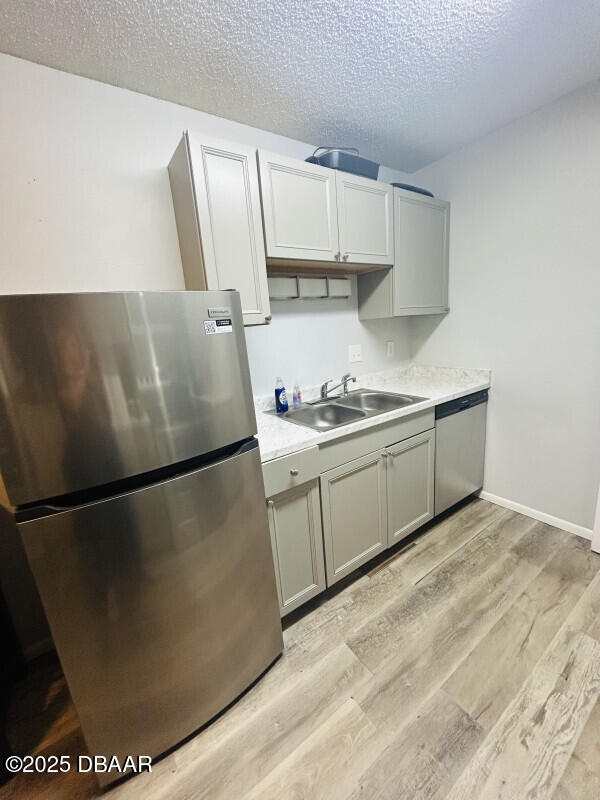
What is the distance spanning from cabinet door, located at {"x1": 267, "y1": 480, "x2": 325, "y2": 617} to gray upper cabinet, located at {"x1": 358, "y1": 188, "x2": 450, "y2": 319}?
1.36 metres

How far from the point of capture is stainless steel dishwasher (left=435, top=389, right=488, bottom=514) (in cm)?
203

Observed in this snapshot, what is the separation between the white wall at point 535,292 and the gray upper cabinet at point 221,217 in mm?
1563

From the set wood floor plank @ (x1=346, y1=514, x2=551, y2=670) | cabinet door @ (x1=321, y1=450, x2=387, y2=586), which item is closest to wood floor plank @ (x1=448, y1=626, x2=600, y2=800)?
wood floor plank @ (x1=346, y1=514, x2=551, y2=670)

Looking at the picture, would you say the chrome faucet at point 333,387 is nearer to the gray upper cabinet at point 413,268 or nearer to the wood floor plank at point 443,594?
the gray upper cabinet at point 413,268

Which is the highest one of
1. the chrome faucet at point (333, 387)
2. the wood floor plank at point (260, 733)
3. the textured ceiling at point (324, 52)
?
the textured ceiling at point (324, 52)

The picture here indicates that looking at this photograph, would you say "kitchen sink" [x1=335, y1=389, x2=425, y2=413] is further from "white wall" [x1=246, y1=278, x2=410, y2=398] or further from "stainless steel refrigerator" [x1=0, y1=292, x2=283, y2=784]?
"stainless steel refrigerator" [x1=0, y1=292, x2=283, y2=784]

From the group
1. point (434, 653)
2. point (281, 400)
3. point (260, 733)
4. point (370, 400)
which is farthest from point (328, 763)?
point (370, 400)

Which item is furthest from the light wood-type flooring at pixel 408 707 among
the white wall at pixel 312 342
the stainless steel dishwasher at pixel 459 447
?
the white wall at pixel 312 342

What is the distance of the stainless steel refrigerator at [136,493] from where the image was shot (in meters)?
0.78

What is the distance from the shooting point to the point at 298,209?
1572mm

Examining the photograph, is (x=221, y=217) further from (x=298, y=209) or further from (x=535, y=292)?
(x=535, y=292)

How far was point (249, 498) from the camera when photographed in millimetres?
1152

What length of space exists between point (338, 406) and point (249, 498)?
102 centimetres

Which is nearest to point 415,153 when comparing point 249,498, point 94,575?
point 249,498
